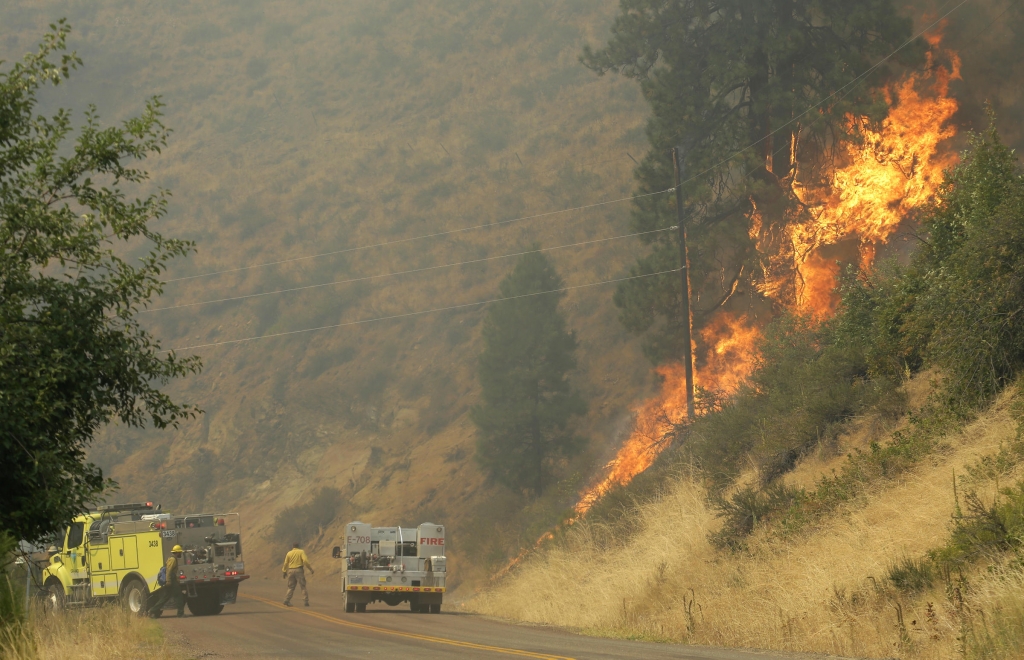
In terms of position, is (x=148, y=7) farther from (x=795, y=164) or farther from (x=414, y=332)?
(x=795, y=164)

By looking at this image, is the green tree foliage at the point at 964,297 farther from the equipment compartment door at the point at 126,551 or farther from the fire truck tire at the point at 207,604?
the equipment compartment door at the point at 126,551

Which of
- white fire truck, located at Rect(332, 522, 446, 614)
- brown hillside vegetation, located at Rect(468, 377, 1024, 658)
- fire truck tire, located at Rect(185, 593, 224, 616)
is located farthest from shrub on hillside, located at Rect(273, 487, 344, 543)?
brown hillside vegetation, located at Rect(468, 377, 1024, 658)

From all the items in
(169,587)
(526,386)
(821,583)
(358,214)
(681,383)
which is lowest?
(169,587)

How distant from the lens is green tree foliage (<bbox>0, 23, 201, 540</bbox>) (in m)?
11.2

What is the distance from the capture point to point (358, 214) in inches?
3110

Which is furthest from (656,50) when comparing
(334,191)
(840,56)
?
(334,191)

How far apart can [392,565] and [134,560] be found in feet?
23.7

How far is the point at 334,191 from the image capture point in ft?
268

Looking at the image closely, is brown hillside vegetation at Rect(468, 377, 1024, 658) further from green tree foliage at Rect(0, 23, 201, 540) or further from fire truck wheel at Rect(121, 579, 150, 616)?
green tree foliage at Rect(0, 23, 201, 540)

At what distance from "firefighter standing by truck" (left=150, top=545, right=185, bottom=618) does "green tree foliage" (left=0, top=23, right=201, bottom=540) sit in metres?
15.7

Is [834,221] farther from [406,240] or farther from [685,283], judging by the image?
[406,240]

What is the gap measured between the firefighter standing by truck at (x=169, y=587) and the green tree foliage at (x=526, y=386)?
2081 cm

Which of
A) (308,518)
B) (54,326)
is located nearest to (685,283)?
(308,518)

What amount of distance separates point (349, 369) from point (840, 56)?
38.6 m
